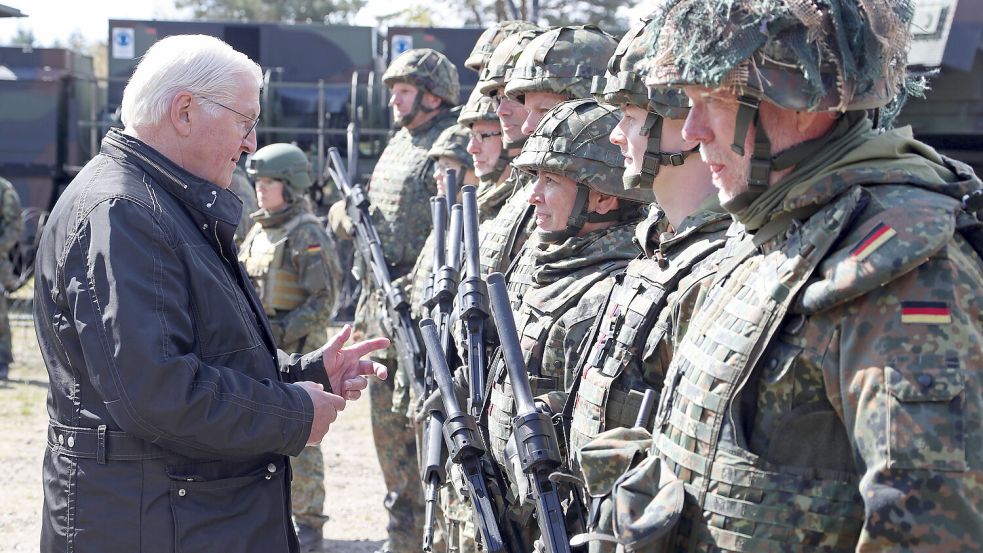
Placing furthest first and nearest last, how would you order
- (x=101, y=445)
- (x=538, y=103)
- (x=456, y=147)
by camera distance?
(x=456, y=147)
(x=538, y=103)
(x=101, y=445)

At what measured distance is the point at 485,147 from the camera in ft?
16.7

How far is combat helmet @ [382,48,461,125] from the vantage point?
6.65 metres

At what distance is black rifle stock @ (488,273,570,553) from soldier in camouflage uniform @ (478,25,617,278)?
1.29 metres

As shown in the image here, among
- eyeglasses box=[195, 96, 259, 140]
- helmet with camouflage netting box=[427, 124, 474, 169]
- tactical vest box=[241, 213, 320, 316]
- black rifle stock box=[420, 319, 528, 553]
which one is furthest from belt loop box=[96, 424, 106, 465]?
tactical vest box=[241, 213, 320, 316]

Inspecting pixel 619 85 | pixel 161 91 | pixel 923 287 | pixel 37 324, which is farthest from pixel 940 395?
pixel 37 324

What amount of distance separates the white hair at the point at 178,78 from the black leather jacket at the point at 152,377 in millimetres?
90

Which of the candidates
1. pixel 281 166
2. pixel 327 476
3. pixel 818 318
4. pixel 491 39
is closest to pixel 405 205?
pixel 281 166

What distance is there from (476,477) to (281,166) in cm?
370

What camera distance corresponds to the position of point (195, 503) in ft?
9.08

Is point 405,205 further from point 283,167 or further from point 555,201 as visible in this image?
point 555,201

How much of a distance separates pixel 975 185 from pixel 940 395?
394mm

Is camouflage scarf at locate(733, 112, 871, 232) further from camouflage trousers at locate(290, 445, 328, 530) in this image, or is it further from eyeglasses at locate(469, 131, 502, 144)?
camouflage trousers at locate(290, 445, 328, 530)

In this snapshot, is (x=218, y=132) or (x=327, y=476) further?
(x=327, y=476)

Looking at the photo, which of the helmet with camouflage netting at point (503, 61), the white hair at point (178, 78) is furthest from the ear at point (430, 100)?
the white hair at point (178, 78)
